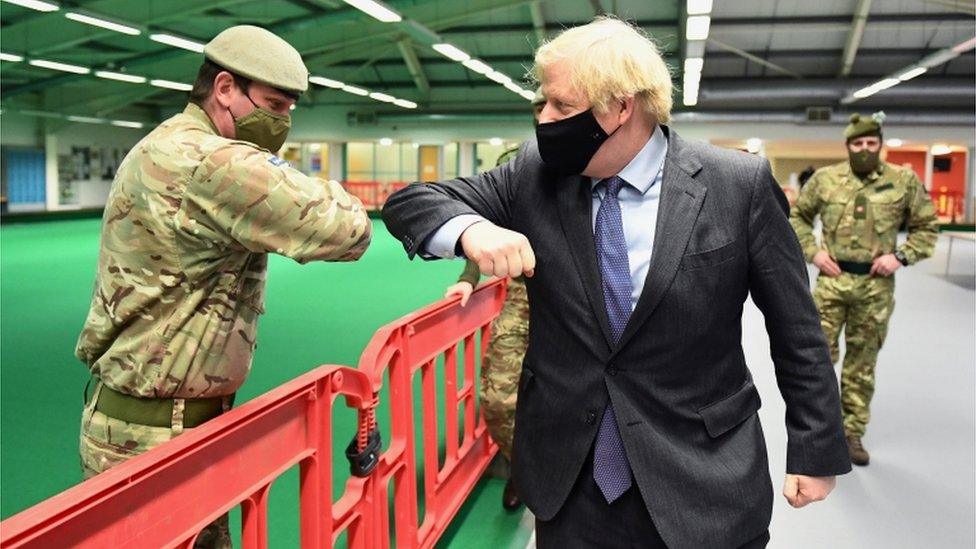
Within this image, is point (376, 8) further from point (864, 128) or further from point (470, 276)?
point (470, 276)

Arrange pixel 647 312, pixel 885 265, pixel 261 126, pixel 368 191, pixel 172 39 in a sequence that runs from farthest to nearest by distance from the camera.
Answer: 1. pixel 368 191
2. pixel 172 39
3. pixel 885 265
4. pixel 261 126
5. pixel 647 312

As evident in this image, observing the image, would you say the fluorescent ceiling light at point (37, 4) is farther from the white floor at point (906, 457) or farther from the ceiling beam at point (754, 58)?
the ceiling beam at point (754, 58)

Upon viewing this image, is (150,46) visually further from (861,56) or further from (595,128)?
(595,128)

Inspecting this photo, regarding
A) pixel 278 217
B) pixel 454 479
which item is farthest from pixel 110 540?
pixel 454 479

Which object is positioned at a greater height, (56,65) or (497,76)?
(497,76)

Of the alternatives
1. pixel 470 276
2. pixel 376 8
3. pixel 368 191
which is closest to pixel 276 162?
pixel 470 276

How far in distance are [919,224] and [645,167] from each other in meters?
3.62

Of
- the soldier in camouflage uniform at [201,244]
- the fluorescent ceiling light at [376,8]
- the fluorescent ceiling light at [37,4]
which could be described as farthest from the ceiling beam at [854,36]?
the soldier in camouflage uniform at [201,244]

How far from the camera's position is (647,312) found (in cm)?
147

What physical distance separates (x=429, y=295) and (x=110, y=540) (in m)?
8.49

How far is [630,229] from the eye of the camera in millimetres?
1553

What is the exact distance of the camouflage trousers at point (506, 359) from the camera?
11.7ft

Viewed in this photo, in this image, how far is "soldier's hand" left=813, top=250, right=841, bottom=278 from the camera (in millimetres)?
4371

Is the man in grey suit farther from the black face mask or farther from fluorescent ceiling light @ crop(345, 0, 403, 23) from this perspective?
fluorescent ceiling light @ crop(345, 0, 403, 23)
